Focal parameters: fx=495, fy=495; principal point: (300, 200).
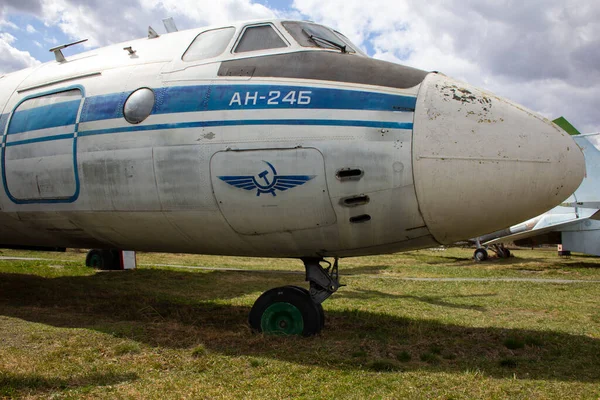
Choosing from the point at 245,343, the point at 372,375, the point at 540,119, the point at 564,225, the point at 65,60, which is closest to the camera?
the point at 372,375

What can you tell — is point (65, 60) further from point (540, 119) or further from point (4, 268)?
point (4, 268)

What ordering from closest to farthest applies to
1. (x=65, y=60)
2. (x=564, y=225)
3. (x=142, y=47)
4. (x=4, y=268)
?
(x=142, y=47) → (x=65, y=60) → (x=4, y=268) → (x=564, y=225)

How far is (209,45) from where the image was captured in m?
6.82

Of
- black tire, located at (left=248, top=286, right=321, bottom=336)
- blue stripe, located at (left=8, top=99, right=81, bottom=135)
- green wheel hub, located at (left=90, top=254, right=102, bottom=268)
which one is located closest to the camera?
black tire, located at (left=248, top=286, right=321, bottom=336)

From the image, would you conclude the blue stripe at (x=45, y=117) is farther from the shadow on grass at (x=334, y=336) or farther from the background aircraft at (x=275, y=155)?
the shadow on grass at (x=334, y=336)

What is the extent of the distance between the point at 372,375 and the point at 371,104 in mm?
2913

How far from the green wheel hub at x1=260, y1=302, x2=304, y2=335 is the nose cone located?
2.10 metres

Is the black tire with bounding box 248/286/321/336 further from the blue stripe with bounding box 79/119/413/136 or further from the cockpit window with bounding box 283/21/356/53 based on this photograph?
the cockpit window with bounding box 283/21/356/53

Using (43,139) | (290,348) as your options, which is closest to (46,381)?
(290,348)

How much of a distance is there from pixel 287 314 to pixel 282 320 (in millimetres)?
105

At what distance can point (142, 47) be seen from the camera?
292 inches

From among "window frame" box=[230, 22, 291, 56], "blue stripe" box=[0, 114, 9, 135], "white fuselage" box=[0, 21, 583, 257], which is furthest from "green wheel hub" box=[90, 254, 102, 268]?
"window frame" box=[230, 22, 291, 56]

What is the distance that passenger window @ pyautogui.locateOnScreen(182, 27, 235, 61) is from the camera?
671 cm

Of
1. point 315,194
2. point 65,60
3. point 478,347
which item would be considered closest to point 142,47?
point 65,60
